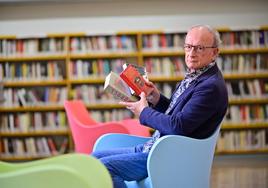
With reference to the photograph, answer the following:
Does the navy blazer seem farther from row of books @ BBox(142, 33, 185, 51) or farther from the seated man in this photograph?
row of books @ BBox(142, 33, 185, 51)

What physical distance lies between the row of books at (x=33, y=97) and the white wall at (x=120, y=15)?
35.2 inches

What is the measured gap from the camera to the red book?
2.36 metres

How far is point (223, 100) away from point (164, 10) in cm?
424

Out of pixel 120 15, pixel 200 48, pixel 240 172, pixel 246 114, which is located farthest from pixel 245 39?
pixel 200 48

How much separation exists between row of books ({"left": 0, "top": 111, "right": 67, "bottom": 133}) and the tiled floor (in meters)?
2.28

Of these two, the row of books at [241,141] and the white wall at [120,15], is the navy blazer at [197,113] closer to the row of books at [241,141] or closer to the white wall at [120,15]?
the row of books at [241,141]

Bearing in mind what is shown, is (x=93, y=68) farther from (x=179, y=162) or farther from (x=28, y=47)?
(x=179, y=162)

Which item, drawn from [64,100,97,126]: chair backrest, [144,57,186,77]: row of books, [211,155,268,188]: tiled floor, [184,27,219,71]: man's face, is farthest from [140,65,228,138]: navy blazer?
[144,57,186,77]: row of books

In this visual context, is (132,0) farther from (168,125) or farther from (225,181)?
(168,125)

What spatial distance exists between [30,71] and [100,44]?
1095 mm

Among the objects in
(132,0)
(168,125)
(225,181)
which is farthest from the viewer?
(132,0)

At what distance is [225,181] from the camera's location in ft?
14.3

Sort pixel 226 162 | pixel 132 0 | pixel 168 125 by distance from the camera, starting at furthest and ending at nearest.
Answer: pixel 132 0
pixel 226 162
pixel 168 125

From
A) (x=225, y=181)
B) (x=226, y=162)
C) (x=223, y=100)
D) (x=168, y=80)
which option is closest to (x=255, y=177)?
(x=225, y=181)
